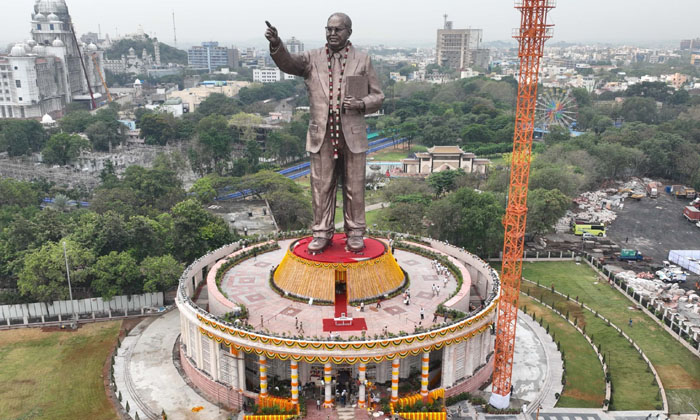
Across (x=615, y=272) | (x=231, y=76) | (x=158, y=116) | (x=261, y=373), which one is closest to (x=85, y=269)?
(x=261, y=373)

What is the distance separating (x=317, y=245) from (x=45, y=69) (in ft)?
344

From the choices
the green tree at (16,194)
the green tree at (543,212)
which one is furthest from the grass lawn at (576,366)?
the green tree at (16,194)

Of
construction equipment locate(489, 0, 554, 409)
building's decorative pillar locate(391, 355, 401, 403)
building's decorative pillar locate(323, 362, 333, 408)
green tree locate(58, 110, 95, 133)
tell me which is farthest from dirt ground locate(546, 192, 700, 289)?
green tree locate(58, 110, 95, 133)

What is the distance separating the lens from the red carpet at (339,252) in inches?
1257

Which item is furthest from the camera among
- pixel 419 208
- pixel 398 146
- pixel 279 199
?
pixel 398 146

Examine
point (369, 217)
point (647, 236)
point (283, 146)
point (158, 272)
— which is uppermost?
point (283, 146)

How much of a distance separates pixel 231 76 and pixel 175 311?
161214mm

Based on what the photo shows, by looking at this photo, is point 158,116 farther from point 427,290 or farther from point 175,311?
point 427,290

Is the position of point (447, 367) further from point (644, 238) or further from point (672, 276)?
point (644, 238)

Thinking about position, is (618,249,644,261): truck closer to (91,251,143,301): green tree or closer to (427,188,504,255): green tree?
(427,188,504,255): green tree

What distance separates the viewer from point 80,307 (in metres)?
38.1

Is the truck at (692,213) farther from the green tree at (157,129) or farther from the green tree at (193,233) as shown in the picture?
the green tree at (157,129)

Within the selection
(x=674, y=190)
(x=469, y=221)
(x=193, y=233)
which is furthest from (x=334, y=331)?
(x=674, y=190)

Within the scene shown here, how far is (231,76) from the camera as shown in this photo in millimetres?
189750
